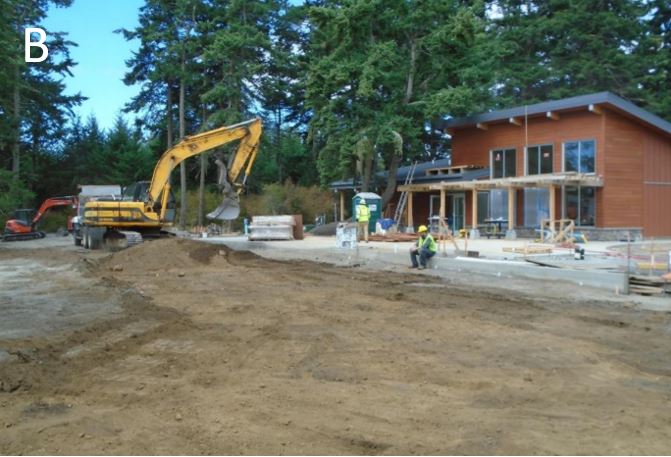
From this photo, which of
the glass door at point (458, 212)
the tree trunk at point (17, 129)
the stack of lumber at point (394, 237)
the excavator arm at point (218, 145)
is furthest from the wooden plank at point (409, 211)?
the tree trunk at point (17, 129)

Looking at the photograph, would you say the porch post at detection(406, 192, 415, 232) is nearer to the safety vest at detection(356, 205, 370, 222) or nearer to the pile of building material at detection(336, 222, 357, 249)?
the safety vest at detection(356, 205, 370, 222)

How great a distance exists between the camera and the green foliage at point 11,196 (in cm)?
4023

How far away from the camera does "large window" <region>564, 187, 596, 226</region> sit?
2788cm

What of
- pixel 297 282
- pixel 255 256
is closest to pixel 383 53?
pixel 255 256

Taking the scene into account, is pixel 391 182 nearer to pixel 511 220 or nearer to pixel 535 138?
pixel 535 138

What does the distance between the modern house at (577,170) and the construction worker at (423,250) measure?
9.17m

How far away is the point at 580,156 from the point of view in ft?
93.4

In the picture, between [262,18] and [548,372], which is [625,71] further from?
[548,372]

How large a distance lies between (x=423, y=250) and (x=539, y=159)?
14869 millimetres

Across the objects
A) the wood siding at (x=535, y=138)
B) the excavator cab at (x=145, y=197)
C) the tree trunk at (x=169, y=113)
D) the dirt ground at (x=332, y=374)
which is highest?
the tree trunk at (x=169, y=113)

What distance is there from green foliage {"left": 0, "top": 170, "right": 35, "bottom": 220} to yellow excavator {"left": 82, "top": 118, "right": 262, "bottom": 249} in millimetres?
17823

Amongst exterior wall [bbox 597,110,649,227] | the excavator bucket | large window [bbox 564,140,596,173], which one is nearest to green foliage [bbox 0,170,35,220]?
the excavator bucket

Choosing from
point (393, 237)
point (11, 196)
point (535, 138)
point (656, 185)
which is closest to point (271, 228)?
point (393, 237)

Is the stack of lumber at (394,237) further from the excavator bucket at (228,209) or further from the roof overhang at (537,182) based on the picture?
the excavator bucket at (228,209)
